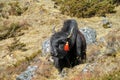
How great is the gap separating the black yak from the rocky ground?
0.33m

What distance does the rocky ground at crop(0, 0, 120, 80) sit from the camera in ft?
34.6

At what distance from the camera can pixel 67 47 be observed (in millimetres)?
10398

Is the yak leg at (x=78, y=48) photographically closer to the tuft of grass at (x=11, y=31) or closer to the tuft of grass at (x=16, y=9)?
the tuft of grass at (x=11, y=31)

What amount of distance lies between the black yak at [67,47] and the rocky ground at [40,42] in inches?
12.9

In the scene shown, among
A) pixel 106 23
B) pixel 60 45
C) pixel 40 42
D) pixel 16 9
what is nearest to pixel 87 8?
pixel 106 23

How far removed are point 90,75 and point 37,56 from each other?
13.8 feet

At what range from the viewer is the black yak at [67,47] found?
34.3ft

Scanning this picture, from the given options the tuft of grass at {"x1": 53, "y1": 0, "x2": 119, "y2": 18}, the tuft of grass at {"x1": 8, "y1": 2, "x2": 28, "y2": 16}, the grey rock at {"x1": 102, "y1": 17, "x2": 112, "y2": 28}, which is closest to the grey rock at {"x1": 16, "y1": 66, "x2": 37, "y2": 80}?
the grey rock at {"x1": 102, "y1": 17, "x2": 112, "y2": 28}

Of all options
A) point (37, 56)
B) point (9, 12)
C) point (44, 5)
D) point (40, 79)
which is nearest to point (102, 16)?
point (44, 5)

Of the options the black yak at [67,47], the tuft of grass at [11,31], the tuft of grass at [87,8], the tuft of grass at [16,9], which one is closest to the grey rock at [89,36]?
the black yak at [67,47]

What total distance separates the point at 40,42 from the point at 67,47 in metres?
6.74

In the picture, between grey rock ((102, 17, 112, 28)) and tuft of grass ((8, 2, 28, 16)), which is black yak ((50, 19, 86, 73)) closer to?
grey rock ((102, 17, 112, 28))

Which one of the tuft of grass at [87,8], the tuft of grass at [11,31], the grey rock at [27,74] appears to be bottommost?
the tuft of grass at [11,31]

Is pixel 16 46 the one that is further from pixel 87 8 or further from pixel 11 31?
pixel 87 8
